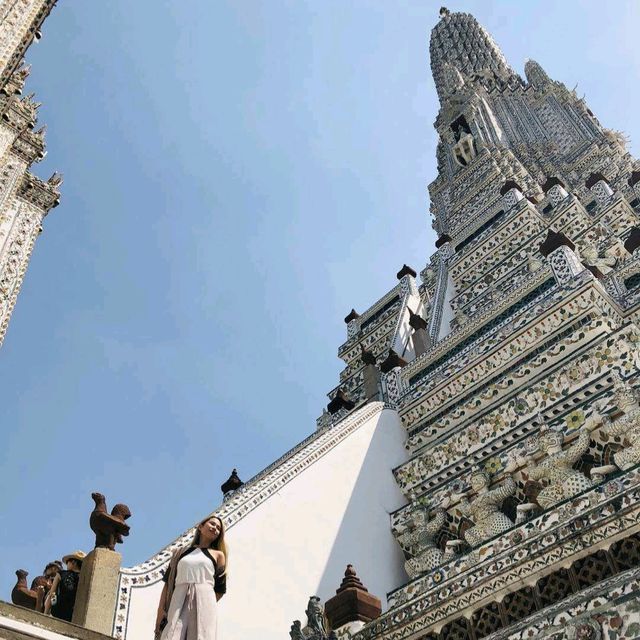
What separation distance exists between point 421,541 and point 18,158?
28.9ft

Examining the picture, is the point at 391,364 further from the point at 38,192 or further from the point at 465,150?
the point at 465,150

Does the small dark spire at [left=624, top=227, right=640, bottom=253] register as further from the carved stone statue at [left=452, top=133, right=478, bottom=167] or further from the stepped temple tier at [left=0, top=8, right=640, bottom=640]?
the carved stone statue at [left=452, top=133, right=478, bottom=167]

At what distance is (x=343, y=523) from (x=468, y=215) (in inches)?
374

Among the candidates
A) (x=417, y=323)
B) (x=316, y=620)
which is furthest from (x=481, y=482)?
(x=417, y=323)

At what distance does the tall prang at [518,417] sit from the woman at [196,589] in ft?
4.02

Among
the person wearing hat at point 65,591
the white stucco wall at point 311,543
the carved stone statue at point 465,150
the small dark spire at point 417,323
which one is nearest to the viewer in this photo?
the person wearing hat at point 65,591

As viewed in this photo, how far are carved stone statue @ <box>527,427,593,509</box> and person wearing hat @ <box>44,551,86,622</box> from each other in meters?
2.90

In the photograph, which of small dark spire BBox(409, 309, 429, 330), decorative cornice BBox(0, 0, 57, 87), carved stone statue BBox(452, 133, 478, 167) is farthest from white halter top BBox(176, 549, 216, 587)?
carved stone statue BBox(452, 133, 478, 167)

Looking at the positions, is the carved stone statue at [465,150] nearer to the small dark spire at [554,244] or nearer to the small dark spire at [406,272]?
the small dark spire at [406,272]

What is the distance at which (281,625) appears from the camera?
4.86 m

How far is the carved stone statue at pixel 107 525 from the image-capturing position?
439cm

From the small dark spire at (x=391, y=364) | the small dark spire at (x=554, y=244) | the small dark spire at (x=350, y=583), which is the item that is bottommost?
the small dark spire at (x=350, y=583)

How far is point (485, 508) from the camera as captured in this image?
5500 mm

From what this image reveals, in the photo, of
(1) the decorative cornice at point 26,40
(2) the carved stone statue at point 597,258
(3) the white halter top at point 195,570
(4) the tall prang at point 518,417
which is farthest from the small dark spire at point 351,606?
(1) the decorative cornice at point 26,40
